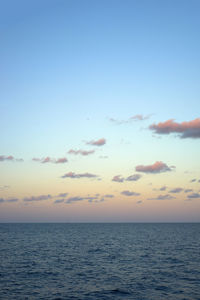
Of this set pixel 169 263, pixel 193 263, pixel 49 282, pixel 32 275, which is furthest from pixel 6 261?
pixel 193 263

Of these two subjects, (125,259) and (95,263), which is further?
(125,259)

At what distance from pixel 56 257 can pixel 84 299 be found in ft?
98.3

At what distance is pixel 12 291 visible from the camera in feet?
108

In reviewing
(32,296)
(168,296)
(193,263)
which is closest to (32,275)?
(32,296)

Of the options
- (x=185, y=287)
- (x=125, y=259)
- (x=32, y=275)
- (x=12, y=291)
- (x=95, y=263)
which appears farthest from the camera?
(x=125, y=259)

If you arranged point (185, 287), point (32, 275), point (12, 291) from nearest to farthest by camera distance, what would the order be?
point (12, 291) < point (185, 287) < point (32, 275)

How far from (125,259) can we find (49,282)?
23.4 metres

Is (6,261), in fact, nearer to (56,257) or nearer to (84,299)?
(56,257)

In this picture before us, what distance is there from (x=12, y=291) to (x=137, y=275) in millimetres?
19013

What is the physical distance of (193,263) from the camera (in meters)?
52.6

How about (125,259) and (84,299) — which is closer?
(84,299)

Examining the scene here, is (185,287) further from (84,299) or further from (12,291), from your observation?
(12,291)

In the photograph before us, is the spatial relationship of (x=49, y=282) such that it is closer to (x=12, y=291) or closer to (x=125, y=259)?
(x=12, y=291)

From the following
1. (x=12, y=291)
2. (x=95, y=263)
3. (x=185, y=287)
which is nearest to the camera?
(x=12, y=291)
